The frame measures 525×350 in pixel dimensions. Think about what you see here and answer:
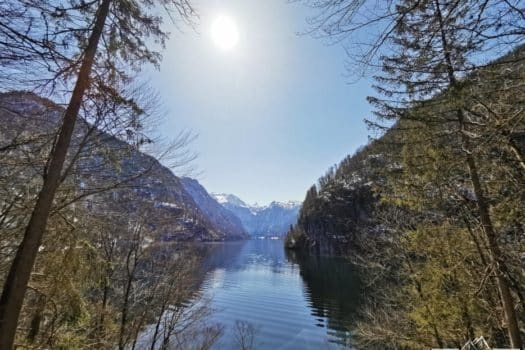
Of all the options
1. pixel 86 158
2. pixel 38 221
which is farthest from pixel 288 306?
pixel 38 221

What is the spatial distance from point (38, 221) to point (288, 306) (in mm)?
26008

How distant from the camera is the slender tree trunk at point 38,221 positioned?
10.7 ft

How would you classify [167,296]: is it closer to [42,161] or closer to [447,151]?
[42,161]

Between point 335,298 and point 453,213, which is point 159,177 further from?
point 335,298

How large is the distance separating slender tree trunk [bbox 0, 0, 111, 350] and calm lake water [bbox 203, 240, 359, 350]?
14475mm

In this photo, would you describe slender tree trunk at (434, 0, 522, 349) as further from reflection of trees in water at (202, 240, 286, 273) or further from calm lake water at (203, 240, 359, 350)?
reflection of trees in water at (202, 240, 286, 273)

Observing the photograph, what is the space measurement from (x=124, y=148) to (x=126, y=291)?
6.51 metres

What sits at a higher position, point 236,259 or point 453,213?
point 453,213

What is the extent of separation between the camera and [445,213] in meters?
8.07

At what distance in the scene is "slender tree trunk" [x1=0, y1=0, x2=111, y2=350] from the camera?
3.26 meters

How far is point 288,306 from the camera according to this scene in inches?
1045

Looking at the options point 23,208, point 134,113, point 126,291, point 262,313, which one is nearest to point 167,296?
point 126,291

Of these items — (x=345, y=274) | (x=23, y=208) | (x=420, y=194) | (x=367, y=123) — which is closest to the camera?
(x=23, y=208)

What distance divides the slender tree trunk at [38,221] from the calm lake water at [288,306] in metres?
14.5
